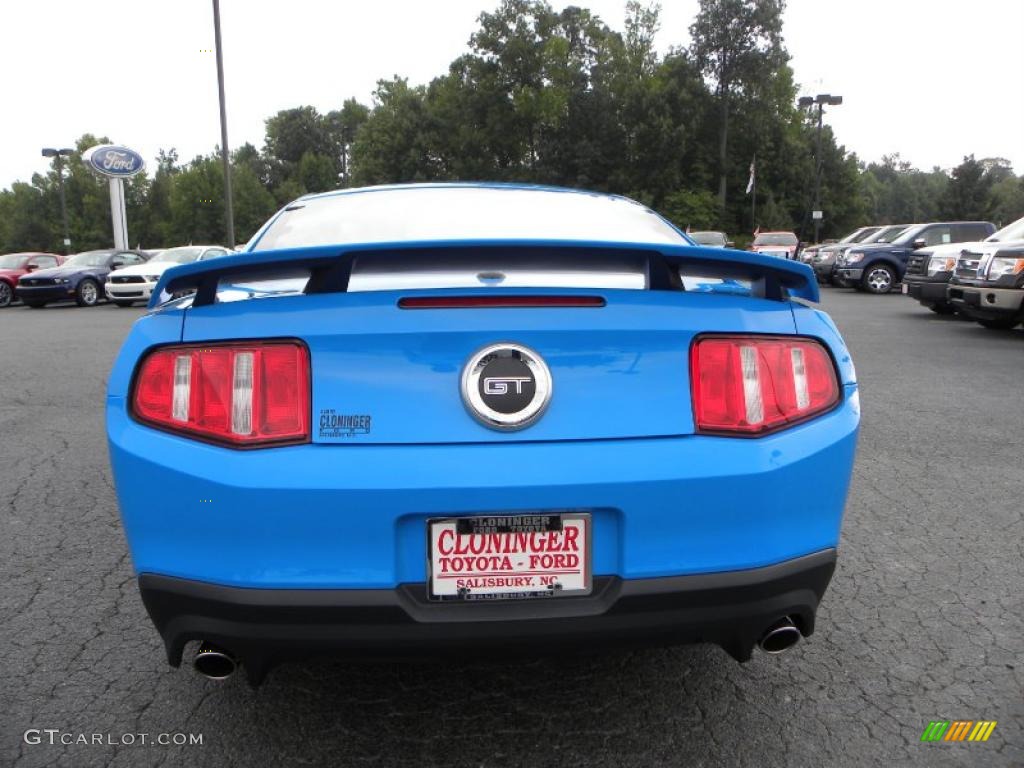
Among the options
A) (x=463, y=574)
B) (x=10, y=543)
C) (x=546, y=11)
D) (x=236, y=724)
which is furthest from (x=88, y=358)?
(x=546, y=11)

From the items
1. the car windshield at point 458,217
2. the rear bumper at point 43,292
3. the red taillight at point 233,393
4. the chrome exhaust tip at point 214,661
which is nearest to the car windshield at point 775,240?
the rear bumper at point 43,292

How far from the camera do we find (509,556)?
1778mm

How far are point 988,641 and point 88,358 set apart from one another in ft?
32.1

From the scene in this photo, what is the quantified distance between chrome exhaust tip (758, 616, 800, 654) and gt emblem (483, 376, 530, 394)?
2.75ft

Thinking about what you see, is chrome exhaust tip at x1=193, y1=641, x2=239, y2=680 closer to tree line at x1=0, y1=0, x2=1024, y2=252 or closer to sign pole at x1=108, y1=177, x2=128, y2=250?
sign pole at x1=108, y1=177, x2=128, y2=250

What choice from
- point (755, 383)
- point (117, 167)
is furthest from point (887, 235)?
point (117, 167)

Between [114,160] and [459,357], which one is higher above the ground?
[114,160]

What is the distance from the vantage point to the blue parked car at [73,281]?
19.8m

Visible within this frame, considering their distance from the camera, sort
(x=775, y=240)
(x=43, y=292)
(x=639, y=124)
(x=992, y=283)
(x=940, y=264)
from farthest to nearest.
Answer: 1. (x=639, y=124)
2. (x=775, y=240)
3. (x=43, y=292)
4. (x=940, y=264)
5. (x=992, y=283)

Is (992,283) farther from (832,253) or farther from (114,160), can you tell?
(114,160)

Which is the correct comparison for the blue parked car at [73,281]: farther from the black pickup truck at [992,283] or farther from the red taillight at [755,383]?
the red taillight at [755,383]

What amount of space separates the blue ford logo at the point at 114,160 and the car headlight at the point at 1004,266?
1309 inches

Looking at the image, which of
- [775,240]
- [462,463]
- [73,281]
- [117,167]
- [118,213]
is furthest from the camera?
[117,167]

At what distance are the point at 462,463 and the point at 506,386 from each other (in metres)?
0.19
